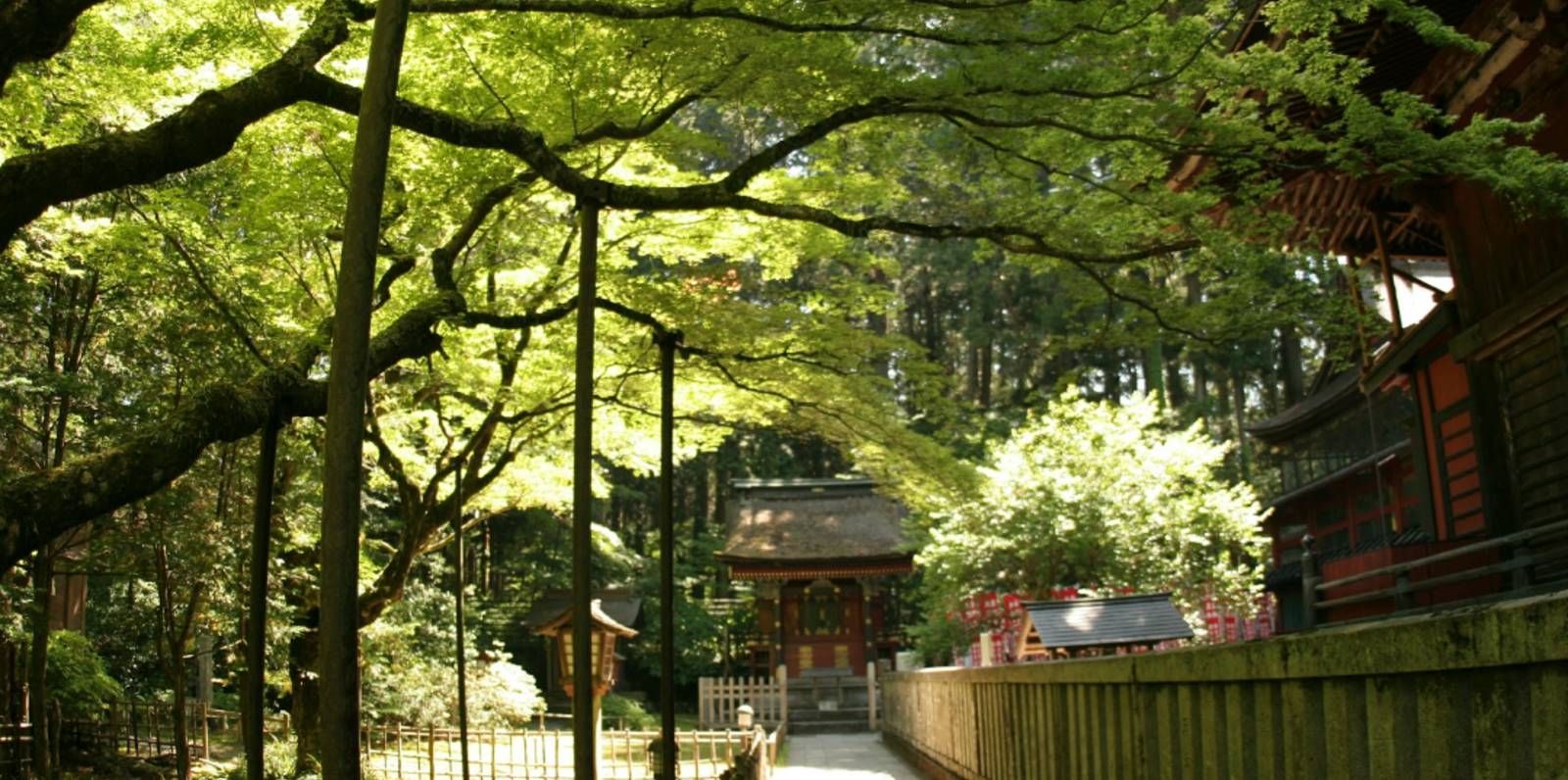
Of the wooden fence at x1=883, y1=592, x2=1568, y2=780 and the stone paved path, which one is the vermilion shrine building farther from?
the wooden fence at x1=883, y1=592, x2=1568, y2=780

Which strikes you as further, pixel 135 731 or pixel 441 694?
pixel 441 694

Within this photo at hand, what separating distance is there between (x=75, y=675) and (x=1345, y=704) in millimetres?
14025

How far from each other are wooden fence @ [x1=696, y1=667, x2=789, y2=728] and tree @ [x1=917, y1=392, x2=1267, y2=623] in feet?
16.1

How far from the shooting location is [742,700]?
82.8 ft

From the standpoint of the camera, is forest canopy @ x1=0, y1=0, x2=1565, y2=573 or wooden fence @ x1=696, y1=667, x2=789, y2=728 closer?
forest canopy @ x1=0, y1=0, x2=1565, y2=573

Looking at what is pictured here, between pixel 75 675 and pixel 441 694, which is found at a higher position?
pixel 75 675

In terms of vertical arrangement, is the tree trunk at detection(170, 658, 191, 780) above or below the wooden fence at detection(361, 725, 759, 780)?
above

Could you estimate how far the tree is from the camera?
65.2 ft

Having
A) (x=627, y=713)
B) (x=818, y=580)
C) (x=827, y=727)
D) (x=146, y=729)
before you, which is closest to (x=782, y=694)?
(x=827, y=727)

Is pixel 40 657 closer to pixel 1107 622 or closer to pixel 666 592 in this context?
pixel 666 592

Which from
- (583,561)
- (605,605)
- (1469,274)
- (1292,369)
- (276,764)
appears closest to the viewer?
Result: (583,561)

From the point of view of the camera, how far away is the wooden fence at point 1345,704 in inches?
103

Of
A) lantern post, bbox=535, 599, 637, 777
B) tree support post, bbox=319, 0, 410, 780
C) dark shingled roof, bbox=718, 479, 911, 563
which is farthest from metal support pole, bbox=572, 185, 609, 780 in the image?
dark shingled roof, bbox=718, 479, 911, 563

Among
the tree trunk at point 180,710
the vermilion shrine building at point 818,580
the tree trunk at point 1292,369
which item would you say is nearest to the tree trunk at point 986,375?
the tree trunk at point 1292,369
